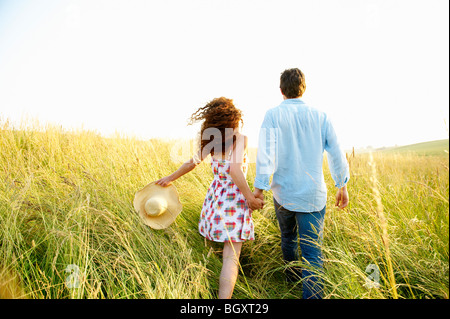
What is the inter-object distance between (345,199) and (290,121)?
801 mm

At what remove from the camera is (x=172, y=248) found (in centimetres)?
222

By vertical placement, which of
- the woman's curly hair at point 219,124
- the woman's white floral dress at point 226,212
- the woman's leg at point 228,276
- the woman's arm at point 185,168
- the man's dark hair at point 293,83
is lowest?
the woman's leg at point 228,276

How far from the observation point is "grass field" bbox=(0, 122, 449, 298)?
171cm

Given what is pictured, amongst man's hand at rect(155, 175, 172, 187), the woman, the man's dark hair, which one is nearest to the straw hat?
man's hand at rect(155, 175, 172, 187)

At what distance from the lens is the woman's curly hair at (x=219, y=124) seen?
2.06 metres

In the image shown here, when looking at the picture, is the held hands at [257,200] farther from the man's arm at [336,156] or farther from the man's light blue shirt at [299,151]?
the man's arm at [336,156]

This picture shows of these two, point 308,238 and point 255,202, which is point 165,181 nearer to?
point 255,202

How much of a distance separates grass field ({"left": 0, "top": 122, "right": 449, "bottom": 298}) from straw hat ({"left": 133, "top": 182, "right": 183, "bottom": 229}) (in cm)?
10

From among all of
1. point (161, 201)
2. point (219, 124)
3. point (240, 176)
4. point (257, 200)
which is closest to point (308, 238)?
point (257, 200)

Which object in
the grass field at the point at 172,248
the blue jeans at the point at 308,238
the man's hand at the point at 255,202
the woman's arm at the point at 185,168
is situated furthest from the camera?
the woman's arm at the point at 185,168

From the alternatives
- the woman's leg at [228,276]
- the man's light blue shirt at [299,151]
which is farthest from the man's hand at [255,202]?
the woman's leg at [228,276]

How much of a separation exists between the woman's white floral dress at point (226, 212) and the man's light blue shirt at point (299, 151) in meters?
0.23

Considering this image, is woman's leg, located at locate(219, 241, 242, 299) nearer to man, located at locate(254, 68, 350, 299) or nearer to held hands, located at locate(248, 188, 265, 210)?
held hands, located at locate(248, 188, 265, 210)

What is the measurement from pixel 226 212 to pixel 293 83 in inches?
45.2
